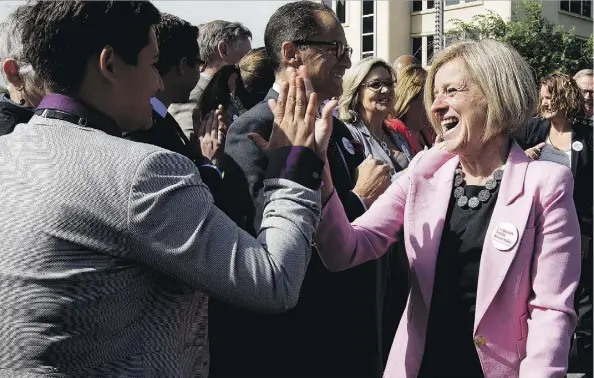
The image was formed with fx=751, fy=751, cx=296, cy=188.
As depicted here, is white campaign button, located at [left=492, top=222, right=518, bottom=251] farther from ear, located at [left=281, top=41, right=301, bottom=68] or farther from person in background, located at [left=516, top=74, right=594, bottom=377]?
person in background, located at [left=516, top=74, right=594, bottom=377]

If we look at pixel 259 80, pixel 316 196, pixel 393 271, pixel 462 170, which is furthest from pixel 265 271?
pixel 259 80

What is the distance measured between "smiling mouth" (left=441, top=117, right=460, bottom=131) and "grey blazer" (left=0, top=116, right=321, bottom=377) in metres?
1.19

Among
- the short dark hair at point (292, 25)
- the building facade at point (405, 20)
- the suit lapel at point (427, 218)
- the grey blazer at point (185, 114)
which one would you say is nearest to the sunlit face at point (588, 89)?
the grey blazer at point (185, 114)

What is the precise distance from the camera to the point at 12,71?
2.75m

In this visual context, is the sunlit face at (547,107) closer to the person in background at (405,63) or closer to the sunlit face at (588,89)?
the sunlit face at (588,89)

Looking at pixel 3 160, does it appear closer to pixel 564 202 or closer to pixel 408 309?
pixel 408 309

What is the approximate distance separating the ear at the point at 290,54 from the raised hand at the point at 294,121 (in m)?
1.17

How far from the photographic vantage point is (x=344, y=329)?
8.93ft

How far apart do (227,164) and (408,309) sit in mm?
787

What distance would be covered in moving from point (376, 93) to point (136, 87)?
323 cm

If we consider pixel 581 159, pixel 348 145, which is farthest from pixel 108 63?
pixel 581 159

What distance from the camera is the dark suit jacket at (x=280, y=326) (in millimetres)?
2539

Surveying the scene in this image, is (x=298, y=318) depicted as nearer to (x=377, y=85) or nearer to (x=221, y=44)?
(x=377, y=85)

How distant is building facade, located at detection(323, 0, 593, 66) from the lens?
28531 mm
